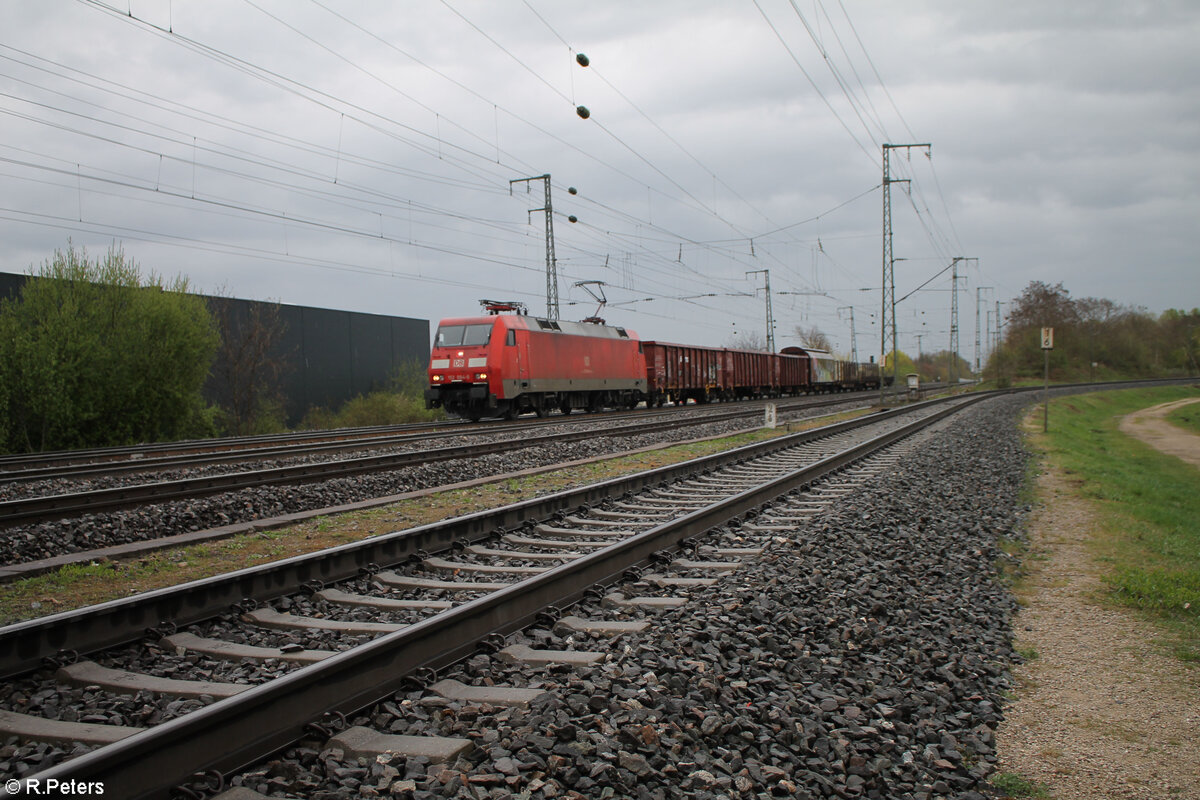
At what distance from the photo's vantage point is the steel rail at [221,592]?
3.78 meters

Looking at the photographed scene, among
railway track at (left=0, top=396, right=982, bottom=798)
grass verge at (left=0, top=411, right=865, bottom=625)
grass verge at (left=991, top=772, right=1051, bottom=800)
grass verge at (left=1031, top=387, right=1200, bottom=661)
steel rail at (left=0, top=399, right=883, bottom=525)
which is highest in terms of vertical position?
steel rail at (left=0, top=399, right=883, bottom=525)

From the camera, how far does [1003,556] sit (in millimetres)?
7000

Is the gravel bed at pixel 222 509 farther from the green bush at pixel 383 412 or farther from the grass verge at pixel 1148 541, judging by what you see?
the green bush at pixel 383 412

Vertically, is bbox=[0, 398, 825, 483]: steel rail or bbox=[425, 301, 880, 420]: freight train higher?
bbox=[425, 301, 880, 420]: freight train

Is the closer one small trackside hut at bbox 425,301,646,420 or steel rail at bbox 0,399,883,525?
steel rail at bbox 0,399,883,525

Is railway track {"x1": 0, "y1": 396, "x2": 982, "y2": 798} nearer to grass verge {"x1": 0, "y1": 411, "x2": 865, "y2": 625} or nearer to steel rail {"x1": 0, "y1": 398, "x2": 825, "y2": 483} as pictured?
grass verge {"x1": 0, "y1": 411, "x2": 865, "y2": 625}

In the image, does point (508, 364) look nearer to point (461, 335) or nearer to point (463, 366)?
point (463, 366)

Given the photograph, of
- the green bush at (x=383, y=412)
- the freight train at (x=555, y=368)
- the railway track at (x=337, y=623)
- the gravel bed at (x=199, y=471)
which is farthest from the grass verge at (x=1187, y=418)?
the railway track at (x=337, y=623)

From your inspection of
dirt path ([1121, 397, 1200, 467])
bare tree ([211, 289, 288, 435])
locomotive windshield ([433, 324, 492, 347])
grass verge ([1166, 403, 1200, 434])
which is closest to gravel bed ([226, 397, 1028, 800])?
locomotive windshield ([433, 324, 492, 347])

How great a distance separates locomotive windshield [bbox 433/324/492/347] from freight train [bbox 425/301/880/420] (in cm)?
3

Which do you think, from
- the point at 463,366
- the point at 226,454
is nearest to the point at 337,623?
the point at 226,454

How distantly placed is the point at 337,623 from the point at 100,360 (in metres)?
19.4

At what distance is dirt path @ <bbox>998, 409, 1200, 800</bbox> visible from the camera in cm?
321

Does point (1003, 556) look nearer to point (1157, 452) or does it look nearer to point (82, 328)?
point (82, 328)
